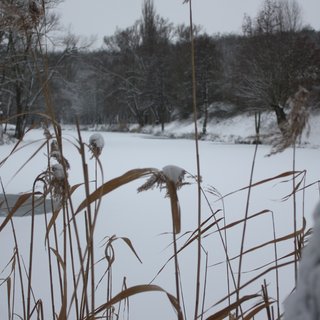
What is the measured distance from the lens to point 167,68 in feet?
75.3

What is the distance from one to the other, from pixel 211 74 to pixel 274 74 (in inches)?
234

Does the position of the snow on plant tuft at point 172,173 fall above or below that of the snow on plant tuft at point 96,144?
below

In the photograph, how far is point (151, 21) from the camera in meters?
26.3

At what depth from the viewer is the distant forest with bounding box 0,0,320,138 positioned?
11.1 m

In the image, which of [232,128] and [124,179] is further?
[232,128]

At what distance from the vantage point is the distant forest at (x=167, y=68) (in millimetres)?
11133

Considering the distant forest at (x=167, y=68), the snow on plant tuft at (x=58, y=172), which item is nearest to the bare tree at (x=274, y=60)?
the distant forest at (x=167, y=68)

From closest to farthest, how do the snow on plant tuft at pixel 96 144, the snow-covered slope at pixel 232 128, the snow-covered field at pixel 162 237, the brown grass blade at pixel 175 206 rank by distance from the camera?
the brown grass blade at pixel 175 206 < the snow on plant tuft at pixel 96 144 < the snow-covered field at pixel 162 237 < the snow-covered slope at pixel 232 128

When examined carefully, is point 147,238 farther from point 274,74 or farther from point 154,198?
point 274,74

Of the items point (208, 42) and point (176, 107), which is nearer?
point (208, 42)

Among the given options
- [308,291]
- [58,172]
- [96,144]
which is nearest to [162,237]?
[96,144]

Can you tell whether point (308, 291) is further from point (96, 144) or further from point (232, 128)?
point (232, 128)

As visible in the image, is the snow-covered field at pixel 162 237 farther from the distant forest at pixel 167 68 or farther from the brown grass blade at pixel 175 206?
the distant forest at pixel 167 68

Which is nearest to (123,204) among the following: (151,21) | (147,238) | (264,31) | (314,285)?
(147,238)
